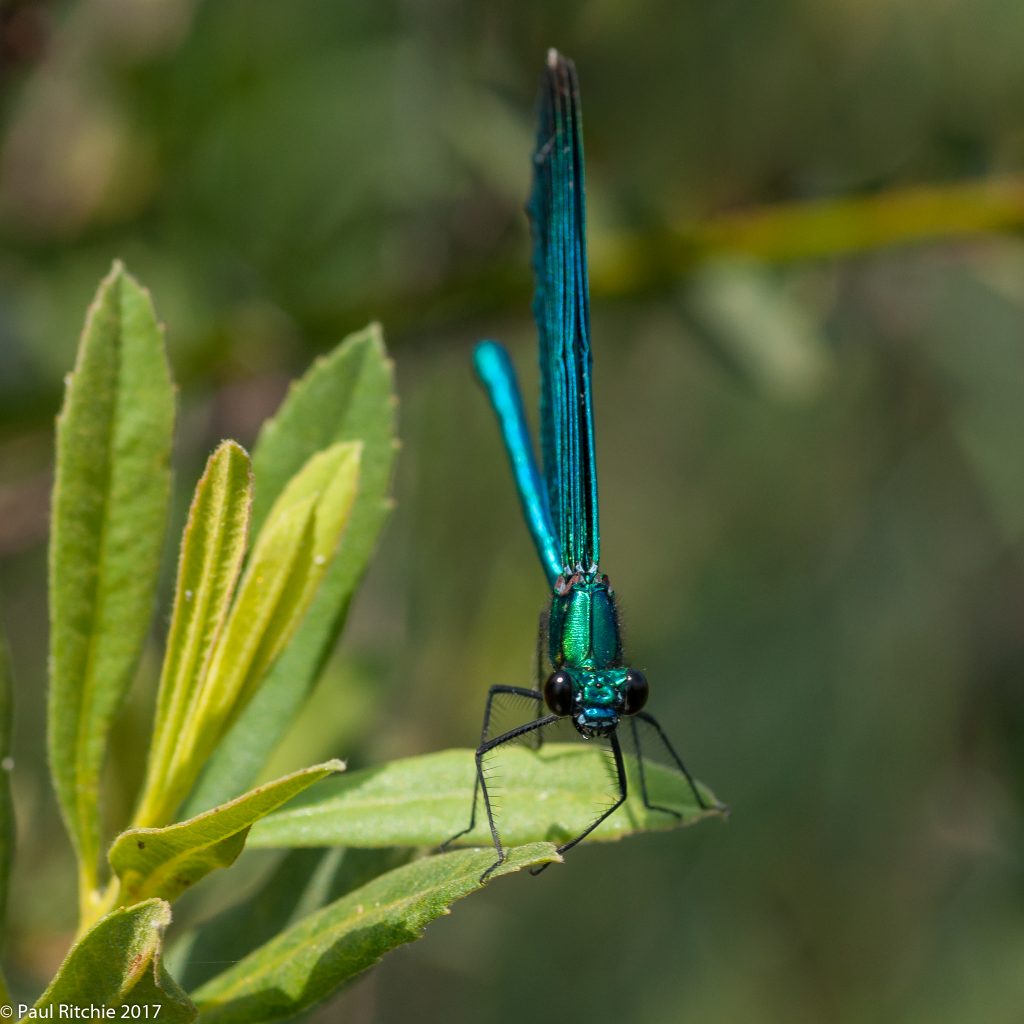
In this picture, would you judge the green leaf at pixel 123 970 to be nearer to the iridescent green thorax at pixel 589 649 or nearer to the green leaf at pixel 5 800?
the green leaf at pixel 5 800

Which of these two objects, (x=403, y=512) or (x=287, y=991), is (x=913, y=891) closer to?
(x=403, y=512)

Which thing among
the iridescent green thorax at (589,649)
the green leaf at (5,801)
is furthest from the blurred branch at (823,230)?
the green leaf at (5,801)

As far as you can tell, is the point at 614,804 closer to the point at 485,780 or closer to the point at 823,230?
the point at 485,780

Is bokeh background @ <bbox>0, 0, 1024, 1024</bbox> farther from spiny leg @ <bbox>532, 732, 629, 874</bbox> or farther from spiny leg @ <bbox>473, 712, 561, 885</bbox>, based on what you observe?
spiny leg @ <bbox>532, 732, 629, 874</bbox>

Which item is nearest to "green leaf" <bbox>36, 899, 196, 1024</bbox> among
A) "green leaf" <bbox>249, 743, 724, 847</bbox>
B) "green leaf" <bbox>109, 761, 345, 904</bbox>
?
"green leaf" <bbox>109, 761, 345, 904</bbox>

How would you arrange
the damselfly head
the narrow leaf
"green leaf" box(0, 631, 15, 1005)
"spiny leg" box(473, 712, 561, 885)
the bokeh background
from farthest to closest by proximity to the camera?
the bokeh background < the damselfly head < "green leaf" box(0, 631, 15, 1005) < the narrow leaf < "spiny leg" box(473, 712, 561, 885)

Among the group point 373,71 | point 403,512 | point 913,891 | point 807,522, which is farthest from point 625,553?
point 373,71

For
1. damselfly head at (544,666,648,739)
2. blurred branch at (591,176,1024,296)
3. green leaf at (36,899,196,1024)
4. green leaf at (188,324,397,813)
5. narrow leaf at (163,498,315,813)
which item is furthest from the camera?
blurred branch at (591,176,1024,296)
